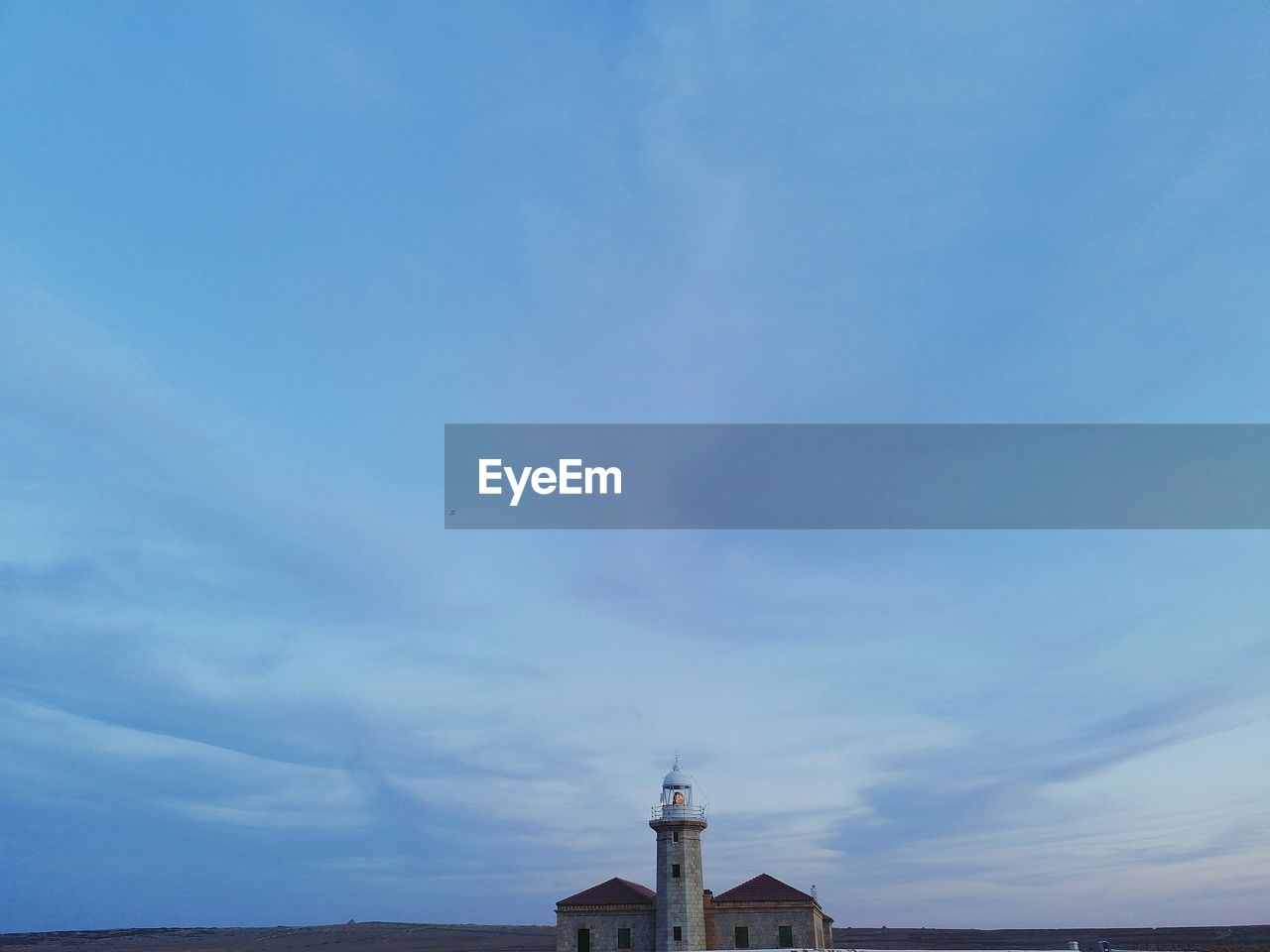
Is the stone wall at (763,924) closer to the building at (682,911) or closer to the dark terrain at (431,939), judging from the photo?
the building at (682,911)

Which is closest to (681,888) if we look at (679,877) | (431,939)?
(679,877)

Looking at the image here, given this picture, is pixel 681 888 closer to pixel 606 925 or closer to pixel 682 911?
pixel 682 911

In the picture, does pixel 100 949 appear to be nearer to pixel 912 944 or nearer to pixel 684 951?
pixel 912 944

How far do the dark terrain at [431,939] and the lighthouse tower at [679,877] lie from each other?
5148 cm

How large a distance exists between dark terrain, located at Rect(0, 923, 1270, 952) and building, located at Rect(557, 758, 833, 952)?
4823cm

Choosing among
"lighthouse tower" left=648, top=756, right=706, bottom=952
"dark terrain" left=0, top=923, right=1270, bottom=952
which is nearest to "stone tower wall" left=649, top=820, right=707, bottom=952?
"lighthouse tower" left=648, top=756, right=706, bottom=952

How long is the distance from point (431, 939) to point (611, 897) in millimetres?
89720

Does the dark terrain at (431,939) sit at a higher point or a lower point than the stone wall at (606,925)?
lower

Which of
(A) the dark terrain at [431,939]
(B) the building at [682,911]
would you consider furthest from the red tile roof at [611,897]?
(A) the dark terrain at [431,939]

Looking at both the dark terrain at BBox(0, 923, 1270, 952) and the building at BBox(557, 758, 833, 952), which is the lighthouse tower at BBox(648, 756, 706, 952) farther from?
the dark terrain at BBox(0, 923, 1270, 952)

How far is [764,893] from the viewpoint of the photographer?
42625 millimetres

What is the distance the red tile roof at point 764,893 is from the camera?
42.3 m

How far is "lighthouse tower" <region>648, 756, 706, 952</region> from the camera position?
4103 cm

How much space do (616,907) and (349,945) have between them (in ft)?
269
